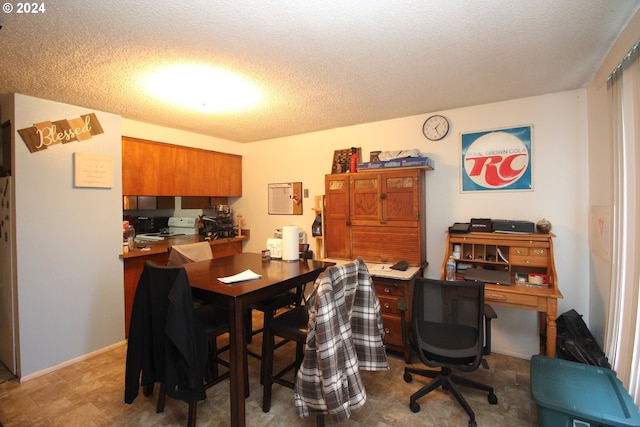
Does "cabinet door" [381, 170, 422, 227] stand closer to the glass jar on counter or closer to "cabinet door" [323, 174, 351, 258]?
"cabinet door" [323, 174, 351, 258]

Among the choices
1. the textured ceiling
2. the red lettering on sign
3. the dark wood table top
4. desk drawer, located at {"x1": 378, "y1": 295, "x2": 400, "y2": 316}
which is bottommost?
desk drawer, located at {"x1": 378, "y1": 295, "x2": 400, "y2": 316}

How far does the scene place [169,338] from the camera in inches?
67.7

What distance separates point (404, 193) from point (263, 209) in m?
2.30

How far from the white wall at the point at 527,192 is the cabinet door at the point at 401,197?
34cm

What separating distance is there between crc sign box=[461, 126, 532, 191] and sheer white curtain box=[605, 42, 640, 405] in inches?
31.9

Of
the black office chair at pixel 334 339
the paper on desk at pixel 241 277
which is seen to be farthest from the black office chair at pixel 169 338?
the black office chair at pixel 334 339

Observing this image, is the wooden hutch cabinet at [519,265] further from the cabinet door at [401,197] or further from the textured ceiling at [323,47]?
the textured ceiling at [323,47]

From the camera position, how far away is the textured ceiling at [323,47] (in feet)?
5.10

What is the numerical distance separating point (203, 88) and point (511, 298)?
3.02 metres

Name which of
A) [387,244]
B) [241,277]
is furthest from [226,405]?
[387,244]

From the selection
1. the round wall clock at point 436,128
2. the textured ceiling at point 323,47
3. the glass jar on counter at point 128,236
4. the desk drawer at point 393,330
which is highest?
the textured ceiling at point 323,47

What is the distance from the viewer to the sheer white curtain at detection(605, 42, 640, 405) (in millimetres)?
1697

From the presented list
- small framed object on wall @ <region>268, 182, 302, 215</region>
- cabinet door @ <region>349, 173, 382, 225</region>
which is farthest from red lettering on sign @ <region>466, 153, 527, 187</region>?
small framed object on wall @ <region>268, 182, 302, 215</region>

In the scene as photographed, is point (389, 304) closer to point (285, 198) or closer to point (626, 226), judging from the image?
point (626, 226)
